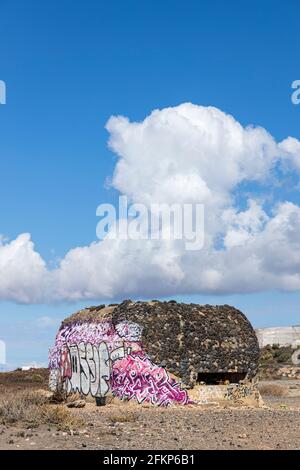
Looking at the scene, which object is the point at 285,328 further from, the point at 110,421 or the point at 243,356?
the point at 110,421

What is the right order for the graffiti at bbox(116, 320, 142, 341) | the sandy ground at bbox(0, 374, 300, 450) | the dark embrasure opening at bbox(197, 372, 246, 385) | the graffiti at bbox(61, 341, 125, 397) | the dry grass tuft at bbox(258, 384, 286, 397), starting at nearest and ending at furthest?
the sandy ground at bbox(0, 374, 300, 450)
the graffiti at bbox(116, 320, 142, 341)
the graffiti at bbox(61, 341, 125, 397)
the dark embrasure opening at bbox(197, 372, 246, 385)
the dry grass tuft at bbox(258, 384, 286, 397)

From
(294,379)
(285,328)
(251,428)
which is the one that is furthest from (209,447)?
(285,328)

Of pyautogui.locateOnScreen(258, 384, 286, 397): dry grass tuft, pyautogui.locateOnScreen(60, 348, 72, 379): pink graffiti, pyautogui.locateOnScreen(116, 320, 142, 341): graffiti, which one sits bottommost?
pyautogui.locateOnScreen(258, 384, 286, 397): dry grass tuft

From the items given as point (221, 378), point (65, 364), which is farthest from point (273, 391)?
point (65, 364)

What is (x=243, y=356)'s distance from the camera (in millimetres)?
25484

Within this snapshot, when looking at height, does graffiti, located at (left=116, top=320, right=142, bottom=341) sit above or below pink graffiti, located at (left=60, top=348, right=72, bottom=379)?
above

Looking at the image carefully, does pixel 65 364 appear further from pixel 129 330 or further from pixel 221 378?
pixel 221 378

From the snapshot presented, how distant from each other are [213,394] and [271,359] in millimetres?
37739

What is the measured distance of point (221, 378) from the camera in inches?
1005

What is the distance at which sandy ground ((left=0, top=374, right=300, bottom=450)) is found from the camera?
1398cm

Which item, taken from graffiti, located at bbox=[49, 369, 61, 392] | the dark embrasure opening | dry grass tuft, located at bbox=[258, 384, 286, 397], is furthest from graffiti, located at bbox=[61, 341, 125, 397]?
dry grass tuft, located at bbox=[258, 384, 286, 397]

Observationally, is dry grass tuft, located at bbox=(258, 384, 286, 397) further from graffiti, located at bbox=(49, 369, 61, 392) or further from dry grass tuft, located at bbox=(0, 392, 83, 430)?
dry grass tuft, located at bbox=(0, 392, 83, 430)

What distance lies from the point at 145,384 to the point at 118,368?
1.14 metres

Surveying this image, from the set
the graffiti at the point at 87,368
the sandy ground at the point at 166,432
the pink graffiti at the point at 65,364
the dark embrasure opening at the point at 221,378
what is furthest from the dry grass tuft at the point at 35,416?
the dark embrasure opening at the point at 221,378
